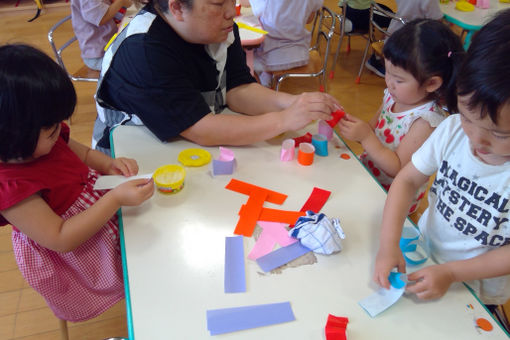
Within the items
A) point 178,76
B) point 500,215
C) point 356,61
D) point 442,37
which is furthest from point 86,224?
point 356,61

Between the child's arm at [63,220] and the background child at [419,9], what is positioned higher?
the child's arm at [63,220]

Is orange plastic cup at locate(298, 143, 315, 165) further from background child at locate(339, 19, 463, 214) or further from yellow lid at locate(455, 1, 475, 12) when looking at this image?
yellow lid at locate(455, 1, 475, 12)

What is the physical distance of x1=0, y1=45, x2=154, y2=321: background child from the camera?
0.80 metres

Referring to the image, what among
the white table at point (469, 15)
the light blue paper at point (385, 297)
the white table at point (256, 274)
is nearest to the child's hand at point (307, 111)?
the white table at point (256, 274)

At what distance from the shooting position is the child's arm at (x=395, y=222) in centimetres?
79

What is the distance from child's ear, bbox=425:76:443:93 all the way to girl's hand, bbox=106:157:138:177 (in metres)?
0.92

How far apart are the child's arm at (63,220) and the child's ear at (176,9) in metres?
0.52

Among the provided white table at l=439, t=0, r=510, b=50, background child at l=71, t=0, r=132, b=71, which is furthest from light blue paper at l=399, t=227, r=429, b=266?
white table at l=439, t=0, r=510, b=50

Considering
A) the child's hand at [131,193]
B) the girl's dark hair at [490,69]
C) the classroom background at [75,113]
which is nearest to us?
the girl's dark hair at [490,69]

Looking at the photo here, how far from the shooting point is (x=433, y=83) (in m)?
1.15

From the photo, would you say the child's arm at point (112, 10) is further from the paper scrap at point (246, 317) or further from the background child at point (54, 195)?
the paper scrap at point (246, 317)

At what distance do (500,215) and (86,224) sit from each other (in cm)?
96

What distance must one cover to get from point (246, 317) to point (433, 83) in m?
0.91

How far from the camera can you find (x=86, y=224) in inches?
34.7
